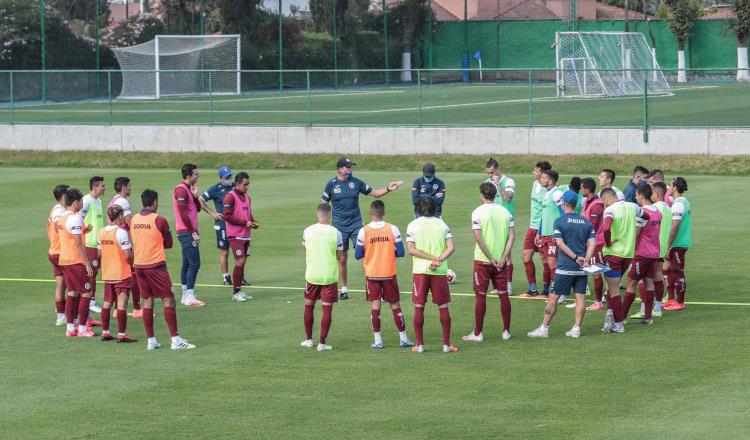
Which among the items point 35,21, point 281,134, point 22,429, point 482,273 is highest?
point 35,21

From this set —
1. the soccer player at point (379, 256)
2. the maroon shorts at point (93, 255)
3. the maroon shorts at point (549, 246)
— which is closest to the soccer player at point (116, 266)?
the maroon shorts at point (93, 255)

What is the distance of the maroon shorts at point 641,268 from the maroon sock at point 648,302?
0.24 meters

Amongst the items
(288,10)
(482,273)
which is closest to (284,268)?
(482,273)

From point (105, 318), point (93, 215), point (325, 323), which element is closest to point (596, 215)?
point (325, 323)

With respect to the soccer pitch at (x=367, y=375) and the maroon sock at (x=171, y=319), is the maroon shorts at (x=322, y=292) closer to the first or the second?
the soccer pitch at (x=367, y=375)

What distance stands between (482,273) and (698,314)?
3.53 m

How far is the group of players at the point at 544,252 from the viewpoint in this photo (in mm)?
14867

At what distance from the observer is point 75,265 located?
15992mm

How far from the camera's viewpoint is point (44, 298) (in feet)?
61.8

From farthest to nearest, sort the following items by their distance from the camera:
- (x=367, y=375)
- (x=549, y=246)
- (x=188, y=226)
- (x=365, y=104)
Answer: (x=365, y=104) < (x=549, y=246) < (x=188, y=226) < (x=367, y=375)

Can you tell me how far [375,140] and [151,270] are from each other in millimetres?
24927

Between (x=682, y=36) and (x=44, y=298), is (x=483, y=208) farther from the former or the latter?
(x=682, y=36)

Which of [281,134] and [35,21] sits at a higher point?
[35,21]

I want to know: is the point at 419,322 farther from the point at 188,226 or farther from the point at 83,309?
the point at 188,226
